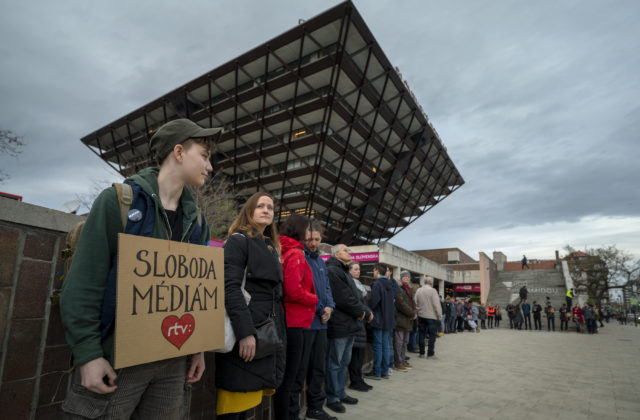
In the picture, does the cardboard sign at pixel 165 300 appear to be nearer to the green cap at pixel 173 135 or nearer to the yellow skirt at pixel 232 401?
A: the green cap at pixel 173 135

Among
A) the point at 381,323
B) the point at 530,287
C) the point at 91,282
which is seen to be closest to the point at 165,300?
the point at 91,282

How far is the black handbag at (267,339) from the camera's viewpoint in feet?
6.57

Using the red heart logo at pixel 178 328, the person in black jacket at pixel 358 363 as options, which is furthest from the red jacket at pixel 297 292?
the person in black jacket at pixel 358 363

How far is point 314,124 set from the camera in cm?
2909

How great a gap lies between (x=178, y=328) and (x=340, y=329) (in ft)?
9.95

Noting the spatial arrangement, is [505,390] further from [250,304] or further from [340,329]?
[250,304]

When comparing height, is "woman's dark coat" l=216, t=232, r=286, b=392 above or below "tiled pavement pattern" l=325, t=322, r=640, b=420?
above

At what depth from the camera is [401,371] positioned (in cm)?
616

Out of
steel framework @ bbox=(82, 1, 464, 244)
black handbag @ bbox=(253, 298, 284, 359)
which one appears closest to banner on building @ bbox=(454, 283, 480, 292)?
steel framework @ bbox=(82, 1, 464, 244)

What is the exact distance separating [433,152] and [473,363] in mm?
36894

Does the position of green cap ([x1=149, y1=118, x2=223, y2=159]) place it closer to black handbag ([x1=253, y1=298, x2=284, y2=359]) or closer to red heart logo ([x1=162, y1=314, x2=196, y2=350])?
red heart logo ([x1=162, y1=314, x2=196, y2=350])

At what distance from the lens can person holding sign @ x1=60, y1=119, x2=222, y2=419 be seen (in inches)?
45.1

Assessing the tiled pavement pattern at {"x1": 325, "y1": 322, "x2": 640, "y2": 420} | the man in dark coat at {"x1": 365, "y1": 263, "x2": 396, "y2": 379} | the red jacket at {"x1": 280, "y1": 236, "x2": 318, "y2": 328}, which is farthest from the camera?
the man in dark coat at {"x1": 365, "y1": 263, "x2": 396, "y2": 379}

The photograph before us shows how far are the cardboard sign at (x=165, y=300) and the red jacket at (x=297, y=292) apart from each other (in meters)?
1.27
